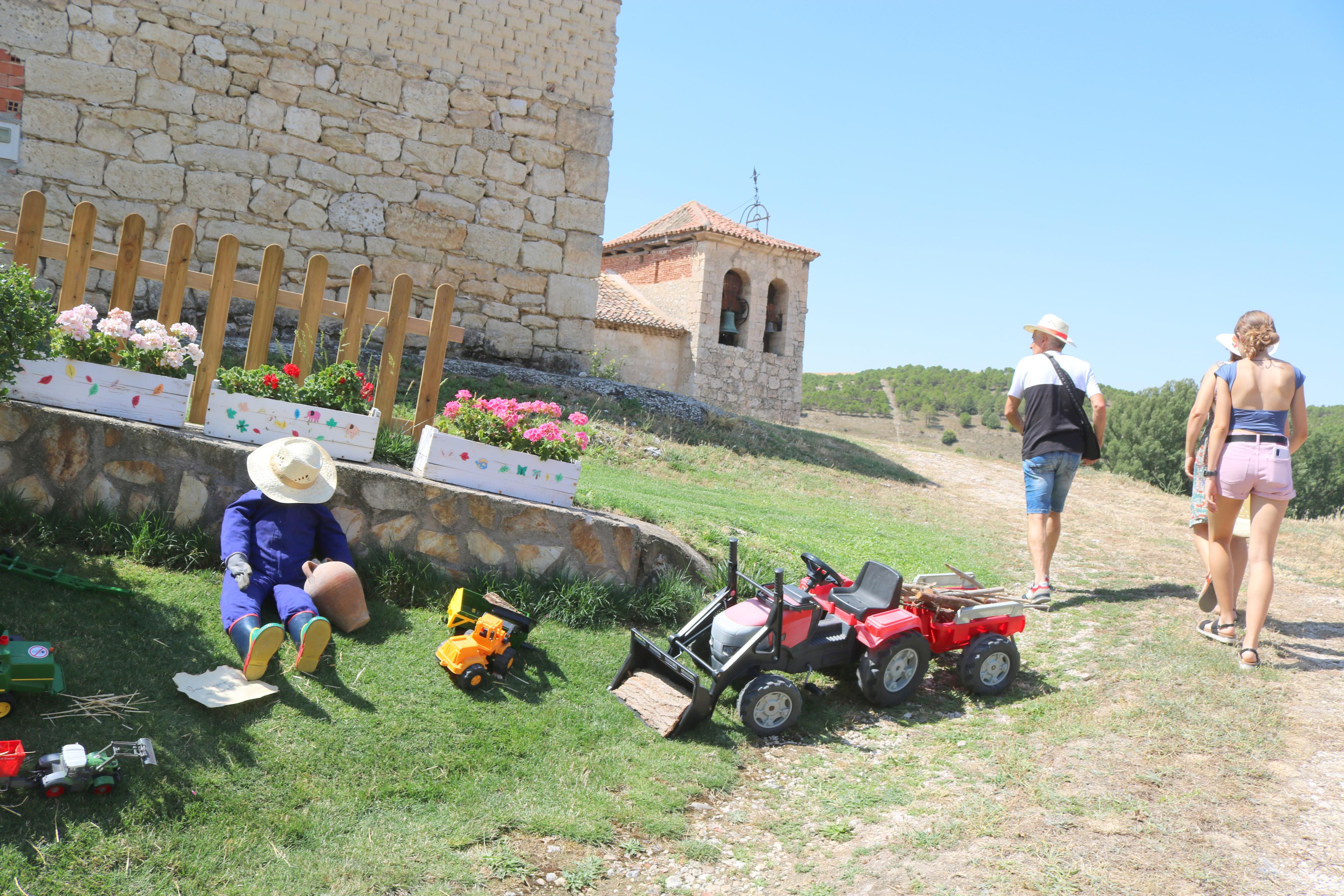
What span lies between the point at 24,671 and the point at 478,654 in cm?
164

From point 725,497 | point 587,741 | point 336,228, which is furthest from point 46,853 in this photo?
point 336,228

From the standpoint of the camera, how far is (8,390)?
167 inches

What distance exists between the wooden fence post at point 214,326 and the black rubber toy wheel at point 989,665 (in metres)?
4.21

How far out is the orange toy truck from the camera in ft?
12.7

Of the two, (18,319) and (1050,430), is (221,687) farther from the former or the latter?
(1050,430)

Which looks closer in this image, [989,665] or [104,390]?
[104,390]

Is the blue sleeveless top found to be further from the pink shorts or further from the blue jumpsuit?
the blue jumpsuit

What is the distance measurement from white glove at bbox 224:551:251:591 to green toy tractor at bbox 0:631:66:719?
76 centimetres

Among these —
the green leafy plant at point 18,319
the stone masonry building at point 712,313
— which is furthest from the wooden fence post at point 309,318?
the stone masonry building at point 712,313

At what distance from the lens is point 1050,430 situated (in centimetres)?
579

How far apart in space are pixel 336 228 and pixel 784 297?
18.5m

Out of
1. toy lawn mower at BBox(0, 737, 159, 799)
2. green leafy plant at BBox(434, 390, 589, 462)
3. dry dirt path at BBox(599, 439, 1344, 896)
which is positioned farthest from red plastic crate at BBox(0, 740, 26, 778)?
green leafy plant at BBox(434, 390, 589, 462)

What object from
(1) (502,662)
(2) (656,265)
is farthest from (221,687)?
(2) (656,265)

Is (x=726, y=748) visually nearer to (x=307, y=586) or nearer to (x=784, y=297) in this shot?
(x=307, y=586)
